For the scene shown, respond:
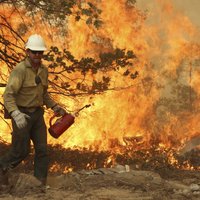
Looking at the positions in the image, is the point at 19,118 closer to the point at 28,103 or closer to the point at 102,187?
the point at 28,103

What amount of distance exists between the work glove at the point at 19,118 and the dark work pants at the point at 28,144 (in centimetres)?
28

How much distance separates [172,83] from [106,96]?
2.73m

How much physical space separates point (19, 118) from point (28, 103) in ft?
1.39

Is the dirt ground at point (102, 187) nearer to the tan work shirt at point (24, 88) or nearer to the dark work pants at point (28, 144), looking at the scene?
the dark work pants at point (28, 144)

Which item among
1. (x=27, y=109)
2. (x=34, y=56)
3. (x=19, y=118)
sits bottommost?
(x=19, y=118)

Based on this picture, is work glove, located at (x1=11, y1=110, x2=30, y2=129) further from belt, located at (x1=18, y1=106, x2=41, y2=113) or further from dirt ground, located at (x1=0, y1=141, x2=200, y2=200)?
dirt ground, located at (x1=0, y1=141, x2=200, y2=200)

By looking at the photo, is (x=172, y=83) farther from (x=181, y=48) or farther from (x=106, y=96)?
(x=106, y=96)

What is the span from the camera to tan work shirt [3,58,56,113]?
544 centimetres

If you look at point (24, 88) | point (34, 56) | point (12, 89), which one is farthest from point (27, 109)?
point (34, 56)

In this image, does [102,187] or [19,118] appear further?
[102,187]

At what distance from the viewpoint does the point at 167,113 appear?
13156mm

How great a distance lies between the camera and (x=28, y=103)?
5684 mm

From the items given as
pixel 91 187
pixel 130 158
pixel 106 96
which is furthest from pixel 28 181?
pixel 106 96

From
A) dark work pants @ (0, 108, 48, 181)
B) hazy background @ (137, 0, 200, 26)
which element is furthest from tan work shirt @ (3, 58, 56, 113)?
hazy background @ (137, 0, 200, 26)
